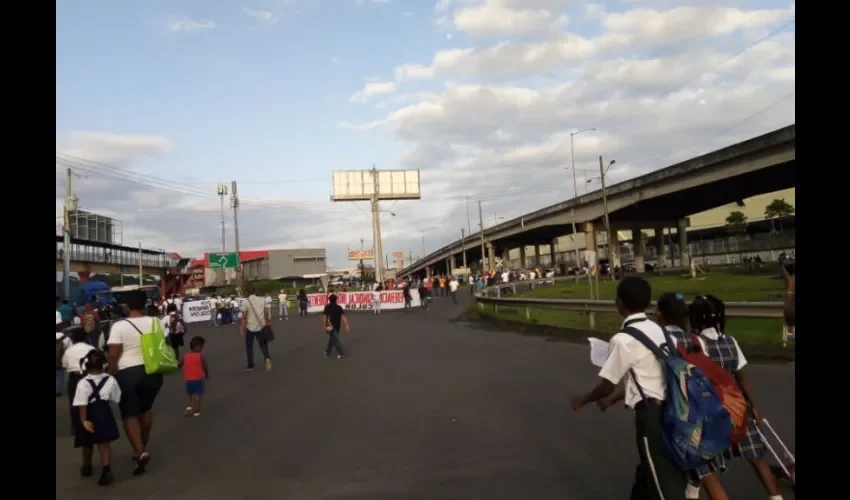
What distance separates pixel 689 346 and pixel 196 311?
37496 millimetres

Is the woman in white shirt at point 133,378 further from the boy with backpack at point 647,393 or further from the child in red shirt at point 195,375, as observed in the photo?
the boy with backpack at point 647,393

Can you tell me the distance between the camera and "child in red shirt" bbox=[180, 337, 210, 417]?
9.30 meters

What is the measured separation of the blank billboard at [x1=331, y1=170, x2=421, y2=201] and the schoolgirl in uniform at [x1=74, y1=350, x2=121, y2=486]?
2206 inches

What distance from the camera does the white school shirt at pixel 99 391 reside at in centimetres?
610

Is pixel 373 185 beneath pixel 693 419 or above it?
above

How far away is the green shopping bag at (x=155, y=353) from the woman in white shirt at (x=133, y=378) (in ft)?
0.23

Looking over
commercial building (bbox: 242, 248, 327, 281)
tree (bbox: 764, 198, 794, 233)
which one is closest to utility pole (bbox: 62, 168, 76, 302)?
tree (bbox: 764, 198, 794, 233)

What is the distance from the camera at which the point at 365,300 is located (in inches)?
1570

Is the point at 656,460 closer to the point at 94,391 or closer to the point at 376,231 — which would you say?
the point at 94,391

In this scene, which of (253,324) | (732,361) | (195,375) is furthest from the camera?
(253,324)

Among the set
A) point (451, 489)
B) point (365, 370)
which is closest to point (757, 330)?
point (365, 370)

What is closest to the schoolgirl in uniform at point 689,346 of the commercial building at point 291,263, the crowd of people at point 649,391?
the crowd of people at point 649,391

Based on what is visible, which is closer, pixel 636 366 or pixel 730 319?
pixel 636 366

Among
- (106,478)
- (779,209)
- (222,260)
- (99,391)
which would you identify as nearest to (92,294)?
(222,260)
